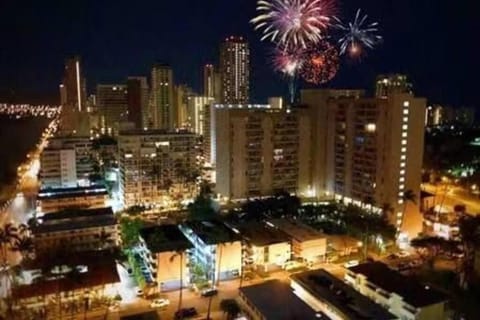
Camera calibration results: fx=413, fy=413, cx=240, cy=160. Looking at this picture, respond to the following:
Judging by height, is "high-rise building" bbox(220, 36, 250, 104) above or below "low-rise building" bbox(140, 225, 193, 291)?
above

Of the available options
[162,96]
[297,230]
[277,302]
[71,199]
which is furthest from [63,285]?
[162,96]

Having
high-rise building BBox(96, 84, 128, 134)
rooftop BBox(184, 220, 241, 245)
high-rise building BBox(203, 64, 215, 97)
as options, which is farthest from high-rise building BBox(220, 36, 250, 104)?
rooftop BBox(184, 220, 241, 245)

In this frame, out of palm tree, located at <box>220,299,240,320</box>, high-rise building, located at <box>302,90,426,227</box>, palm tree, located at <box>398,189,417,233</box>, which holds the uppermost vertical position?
high-rise building, located at <box>302,90,426,227</box>

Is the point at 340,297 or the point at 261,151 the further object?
the point at 261,151

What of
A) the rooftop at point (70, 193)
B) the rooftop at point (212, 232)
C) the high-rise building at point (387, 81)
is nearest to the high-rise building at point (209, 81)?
the high-rise building at point (387, 81)

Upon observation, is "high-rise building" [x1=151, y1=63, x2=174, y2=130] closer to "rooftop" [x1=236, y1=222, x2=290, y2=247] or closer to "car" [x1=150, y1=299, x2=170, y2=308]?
"rooftop" [x1=236, y1=222, x2=290, y2=247]

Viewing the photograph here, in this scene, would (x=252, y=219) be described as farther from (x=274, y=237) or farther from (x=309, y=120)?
(x=309, y=120)

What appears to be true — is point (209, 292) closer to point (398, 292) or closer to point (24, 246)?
point (398, 292)
